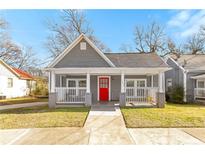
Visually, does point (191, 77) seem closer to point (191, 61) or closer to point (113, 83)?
point (191, 61)

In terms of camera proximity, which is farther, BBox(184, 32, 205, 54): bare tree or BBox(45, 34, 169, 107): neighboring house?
BBox(184, 32, 205, 54): bare tree

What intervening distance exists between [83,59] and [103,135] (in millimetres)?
9705

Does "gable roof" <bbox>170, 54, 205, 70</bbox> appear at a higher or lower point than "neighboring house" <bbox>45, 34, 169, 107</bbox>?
higher

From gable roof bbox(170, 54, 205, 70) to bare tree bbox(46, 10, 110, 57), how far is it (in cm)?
1124

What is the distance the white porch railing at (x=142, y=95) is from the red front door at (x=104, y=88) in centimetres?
190

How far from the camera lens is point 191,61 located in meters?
21.1

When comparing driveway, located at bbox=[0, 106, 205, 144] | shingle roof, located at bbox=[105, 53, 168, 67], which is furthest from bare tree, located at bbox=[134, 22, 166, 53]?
driveway, located at bbox=[0, 106, 205, 144]

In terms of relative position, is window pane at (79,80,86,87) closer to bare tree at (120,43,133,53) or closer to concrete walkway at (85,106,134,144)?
concrete walkway at (85,106,134,144)

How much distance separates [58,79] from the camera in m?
17.0

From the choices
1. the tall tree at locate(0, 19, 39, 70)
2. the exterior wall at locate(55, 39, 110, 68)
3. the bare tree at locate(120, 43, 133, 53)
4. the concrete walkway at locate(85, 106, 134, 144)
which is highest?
the bare tree at locate(120, 43, 133, 53)

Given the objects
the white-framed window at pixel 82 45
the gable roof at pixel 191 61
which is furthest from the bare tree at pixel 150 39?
the white-framed window at pixel 82 45

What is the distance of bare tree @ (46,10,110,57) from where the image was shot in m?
29.4
